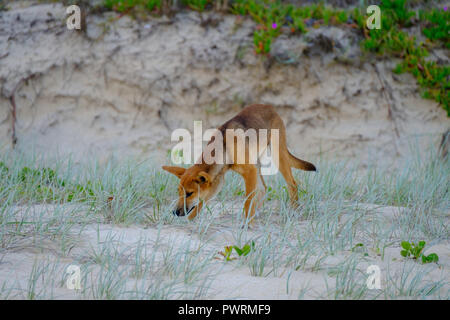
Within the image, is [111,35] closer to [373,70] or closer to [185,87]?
[185,87]

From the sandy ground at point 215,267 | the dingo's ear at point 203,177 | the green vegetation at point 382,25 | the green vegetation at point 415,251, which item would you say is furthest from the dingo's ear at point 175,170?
the green vegetation at point 382,25

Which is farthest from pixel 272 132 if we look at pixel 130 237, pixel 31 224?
pixel 31 224

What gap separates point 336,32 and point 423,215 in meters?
5.72

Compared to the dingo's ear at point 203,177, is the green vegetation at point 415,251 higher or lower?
lower

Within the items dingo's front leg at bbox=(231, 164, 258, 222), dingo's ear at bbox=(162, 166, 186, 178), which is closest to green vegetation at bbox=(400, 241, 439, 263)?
dingo's front leg at bbox=(231, 164, 258, 222)

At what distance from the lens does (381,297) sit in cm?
327

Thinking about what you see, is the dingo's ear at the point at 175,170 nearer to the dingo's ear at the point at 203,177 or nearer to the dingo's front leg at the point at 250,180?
the dingo's ear at the point at 203,177

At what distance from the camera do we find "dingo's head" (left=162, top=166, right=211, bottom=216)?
5.01 m

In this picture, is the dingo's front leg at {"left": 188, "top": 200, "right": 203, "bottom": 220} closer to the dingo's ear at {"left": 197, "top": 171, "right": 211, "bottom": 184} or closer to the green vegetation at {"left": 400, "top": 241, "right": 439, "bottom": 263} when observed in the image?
the dingo's ear at {"left": 197, "top": 171, "right": 211, "bottom": 184}

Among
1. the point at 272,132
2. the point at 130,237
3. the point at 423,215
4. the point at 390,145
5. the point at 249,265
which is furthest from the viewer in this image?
the point at 390,145

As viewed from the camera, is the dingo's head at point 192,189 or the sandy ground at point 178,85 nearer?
the dingo's head at point 192,189

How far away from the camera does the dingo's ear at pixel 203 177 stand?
501 cm

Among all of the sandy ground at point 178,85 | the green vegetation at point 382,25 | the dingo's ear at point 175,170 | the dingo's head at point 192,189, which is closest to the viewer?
the dingo's head at point 192,189

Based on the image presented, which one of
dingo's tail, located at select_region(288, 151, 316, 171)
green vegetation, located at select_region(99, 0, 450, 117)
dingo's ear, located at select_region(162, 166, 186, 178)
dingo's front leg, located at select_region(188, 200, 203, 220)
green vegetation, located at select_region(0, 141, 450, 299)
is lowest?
dingo's front leg, located at select_region(188, 200, 203, 220)
